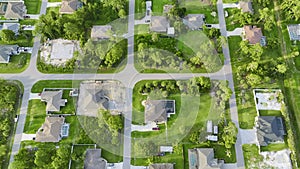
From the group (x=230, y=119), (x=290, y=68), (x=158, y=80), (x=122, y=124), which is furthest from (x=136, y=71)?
(x=290, y=68)

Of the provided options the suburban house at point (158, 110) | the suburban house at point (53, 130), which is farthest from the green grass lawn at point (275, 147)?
the suburban house at point (53, 130)

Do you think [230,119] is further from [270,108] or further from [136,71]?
[136,71]

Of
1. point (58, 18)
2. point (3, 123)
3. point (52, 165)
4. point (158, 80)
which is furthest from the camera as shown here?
point (58, 18)

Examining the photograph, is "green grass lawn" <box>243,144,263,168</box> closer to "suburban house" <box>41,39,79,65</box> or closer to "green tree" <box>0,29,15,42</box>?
"suburban house" <box>41,39,79,65</box>

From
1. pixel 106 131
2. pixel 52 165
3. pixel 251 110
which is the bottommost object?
pixel 52 165

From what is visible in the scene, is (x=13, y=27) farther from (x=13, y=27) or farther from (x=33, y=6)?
(x=33, y=6)

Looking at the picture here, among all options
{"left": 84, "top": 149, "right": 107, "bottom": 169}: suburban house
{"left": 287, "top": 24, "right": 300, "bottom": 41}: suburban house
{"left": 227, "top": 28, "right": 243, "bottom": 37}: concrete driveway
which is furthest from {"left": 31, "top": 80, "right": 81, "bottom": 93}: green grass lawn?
{"left": 287, "top": 24, "right": 300, "bottom": 41}: suburban house
